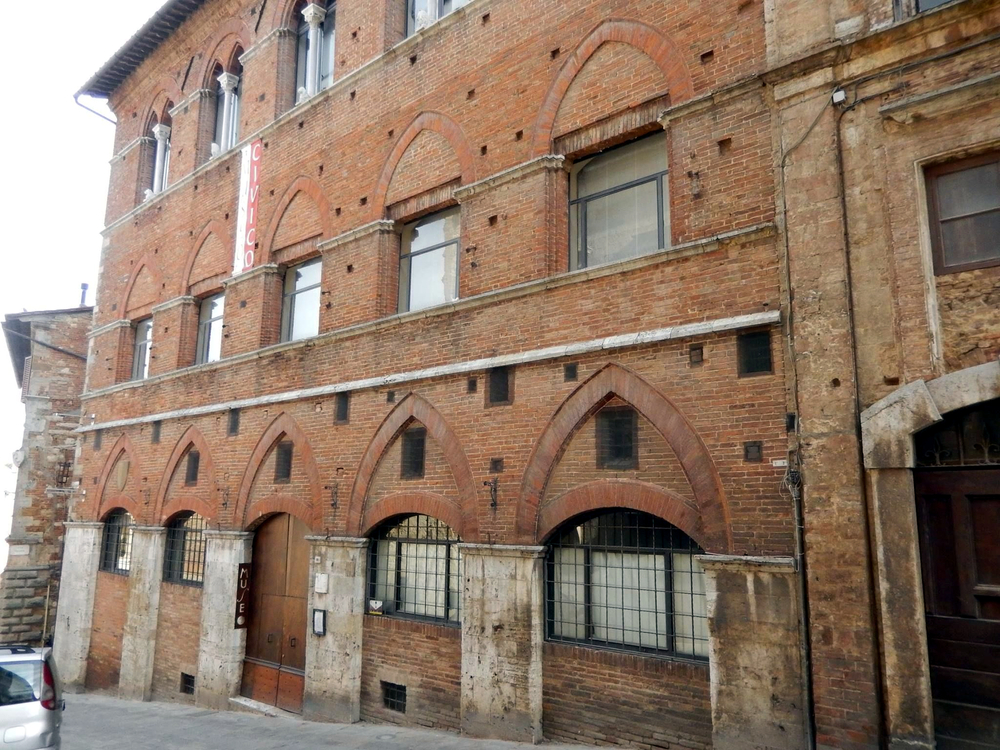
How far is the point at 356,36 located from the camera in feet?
43.0

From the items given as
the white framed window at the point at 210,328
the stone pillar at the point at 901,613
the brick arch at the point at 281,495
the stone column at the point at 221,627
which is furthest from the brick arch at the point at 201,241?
the stone pillar at the point at 901,613

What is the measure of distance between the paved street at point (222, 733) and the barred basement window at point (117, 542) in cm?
328

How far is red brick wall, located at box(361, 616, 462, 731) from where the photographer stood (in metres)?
9.58

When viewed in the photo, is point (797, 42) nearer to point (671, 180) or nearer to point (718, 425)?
point (671, 180)

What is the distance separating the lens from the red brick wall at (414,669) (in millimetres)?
9578

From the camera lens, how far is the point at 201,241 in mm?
15750

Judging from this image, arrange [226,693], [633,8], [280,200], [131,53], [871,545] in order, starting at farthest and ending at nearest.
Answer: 1. [131,53]
2. [280,200]
3. [226,693]
4. [633,8]
5. [871,545]

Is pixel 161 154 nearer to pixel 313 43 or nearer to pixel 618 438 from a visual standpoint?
pixel 313 43

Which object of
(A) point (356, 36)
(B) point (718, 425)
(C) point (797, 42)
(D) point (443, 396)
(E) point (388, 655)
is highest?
(A) point (356, 36)

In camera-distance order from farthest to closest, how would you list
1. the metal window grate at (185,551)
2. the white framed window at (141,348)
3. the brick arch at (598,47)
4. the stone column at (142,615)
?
the white framed window at (141,348) < the stone column at (142,615) < the metal window grate at (185,551) < the brick arch at (598,47)

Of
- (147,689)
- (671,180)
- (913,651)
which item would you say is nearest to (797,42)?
(671,180)

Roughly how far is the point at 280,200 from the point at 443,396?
585 centimetres

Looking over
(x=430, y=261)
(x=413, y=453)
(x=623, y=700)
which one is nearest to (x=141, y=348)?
(x=430, y=261)

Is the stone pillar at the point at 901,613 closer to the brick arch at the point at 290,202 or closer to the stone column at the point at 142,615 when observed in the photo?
the brick arch at the point at 290,202
